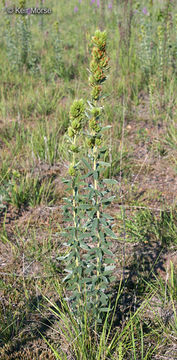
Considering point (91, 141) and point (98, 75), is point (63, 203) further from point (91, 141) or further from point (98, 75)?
point (98, 75)

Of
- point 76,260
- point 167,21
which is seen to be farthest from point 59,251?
point 167,21

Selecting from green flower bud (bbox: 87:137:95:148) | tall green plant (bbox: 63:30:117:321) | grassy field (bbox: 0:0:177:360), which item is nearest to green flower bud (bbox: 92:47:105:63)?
tall green plant (bbox: 63:30:117:321)

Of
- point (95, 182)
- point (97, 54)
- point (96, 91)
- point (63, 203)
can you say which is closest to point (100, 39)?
A: point (97, 54)

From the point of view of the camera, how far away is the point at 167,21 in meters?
3.51

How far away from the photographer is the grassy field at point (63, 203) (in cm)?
159

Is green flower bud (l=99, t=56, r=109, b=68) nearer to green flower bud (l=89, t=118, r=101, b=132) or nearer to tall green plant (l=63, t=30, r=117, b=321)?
tall green plant (l=63, t=30, r=117, b=321)

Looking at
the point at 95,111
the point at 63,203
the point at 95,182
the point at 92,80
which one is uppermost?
the point at 92,80

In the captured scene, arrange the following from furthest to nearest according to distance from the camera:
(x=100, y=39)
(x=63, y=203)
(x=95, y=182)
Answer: (x=63, y=203) < (x=95, y=182) < (x=100, y=39)

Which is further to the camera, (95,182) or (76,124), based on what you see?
(95,182)

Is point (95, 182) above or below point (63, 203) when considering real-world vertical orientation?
above

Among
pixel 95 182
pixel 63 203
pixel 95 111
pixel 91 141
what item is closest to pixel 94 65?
pixel 95 111

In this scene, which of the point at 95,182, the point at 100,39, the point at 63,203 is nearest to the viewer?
the point at 100,39

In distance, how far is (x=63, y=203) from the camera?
8.45 ft

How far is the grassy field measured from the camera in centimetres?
159
